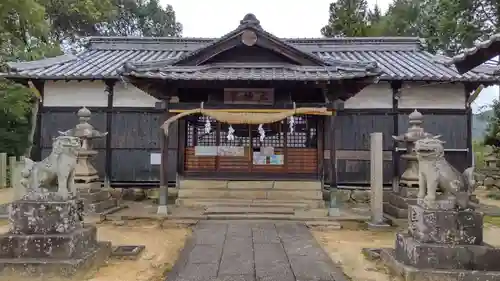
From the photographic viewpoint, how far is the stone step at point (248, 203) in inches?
450

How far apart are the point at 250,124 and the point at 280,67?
80.0 inches

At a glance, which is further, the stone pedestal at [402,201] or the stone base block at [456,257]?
the stone pedestal at [402,201]

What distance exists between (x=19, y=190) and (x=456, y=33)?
23681 mm

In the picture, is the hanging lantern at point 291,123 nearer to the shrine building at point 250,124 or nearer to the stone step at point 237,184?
the shrine building at point 250,124

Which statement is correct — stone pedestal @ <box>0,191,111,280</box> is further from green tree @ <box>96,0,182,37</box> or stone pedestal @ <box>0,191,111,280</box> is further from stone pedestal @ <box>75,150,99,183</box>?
green tree @ <box>96,0,182,37</box>

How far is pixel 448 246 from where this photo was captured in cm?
558

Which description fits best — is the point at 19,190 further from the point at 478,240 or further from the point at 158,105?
the point at 478,240

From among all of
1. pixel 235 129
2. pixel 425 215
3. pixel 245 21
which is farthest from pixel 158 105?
pixel 425 215

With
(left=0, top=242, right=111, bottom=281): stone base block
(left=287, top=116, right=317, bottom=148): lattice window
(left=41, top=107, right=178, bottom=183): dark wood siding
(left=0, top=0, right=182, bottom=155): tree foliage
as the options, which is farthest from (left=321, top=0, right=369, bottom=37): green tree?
(left=0, top=242, right=111, bottom=281): stone base block

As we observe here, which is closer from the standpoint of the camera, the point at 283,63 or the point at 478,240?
the point at 478,240

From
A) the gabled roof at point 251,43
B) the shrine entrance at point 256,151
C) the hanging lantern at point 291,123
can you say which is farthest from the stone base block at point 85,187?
the hanging lantern at point 291,123

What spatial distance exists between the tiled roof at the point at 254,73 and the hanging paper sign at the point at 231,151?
268cm

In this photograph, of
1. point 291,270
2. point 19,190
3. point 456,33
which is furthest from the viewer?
point 456,33

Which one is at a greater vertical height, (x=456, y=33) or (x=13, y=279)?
(x=456, y=33)
